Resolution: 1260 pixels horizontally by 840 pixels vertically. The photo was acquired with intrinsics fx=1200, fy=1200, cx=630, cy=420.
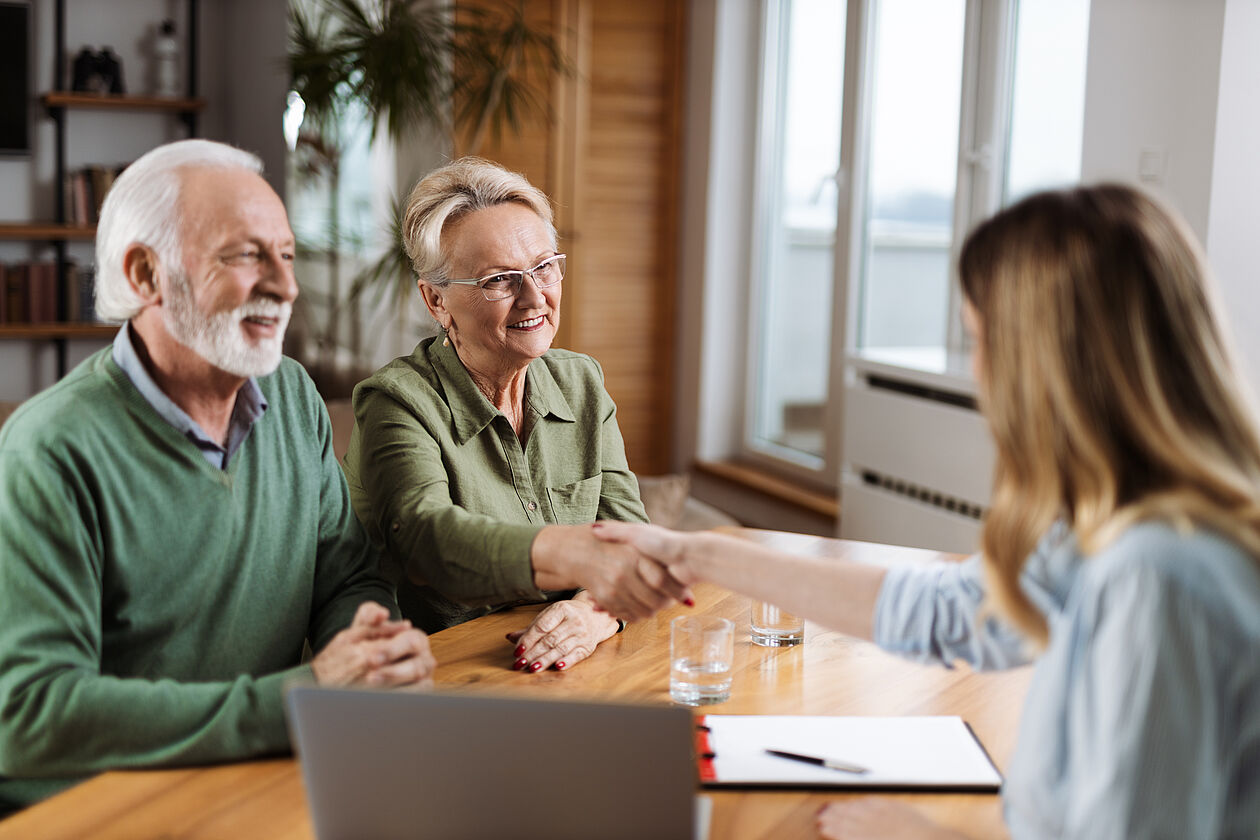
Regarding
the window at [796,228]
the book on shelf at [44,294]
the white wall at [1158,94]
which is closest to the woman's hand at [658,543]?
the white wall at [1158,94]

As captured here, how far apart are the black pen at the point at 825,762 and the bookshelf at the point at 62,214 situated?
15.2 feet

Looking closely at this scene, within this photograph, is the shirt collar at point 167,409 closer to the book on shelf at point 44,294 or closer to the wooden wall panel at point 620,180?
the wooden wall panel at point 620,180

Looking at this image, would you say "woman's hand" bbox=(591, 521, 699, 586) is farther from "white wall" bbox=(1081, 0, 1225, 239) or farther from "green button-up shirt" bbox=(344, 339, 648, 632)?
"white wall" bbox=(1081, 0, 1225, 239)

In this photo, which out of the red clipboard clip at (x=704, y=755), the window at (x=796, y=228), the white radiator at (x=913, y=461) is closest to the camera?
the red clipboard clip at (x=704, y=755)

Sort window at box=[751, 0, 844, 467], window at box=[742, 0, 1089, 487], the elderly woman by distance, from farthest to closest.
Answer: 1. window at box=[751, 0, 844, 467]
2. window at box=[742, 0, 1089, 487]
3. the elderly woman

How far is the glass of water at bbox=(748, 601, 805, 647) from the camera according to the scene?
159cm

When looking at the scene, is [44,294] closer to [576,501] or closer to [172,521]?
[576,501]

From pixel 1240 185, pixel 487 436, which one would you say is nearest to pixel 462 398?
pixel 487 436

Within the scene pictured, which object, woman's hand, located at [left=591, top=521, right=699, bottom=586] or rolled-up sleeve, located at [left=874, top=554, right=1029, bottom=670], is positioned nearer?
rolled-up sleeve, located at [left=874, top=554, right=1029, bottom=670]

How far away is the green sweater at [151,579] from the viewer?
118cm

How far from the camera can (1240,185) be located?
279 centimetres

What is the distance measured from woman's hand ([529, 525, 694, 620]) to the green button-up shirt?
0.03 m

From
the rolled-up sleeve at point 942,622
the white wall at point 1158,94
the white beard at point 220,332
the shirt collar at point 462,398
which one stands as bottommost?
the rolled-up sleeve at point 942,622

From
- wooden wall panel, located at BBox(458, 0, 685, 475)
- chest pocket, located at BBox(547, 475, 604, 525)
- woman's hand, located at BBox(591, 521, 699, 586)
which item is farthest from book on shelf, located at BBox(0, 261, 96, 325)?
woman's hand, located at BBox(591, 521, 699, 586)
